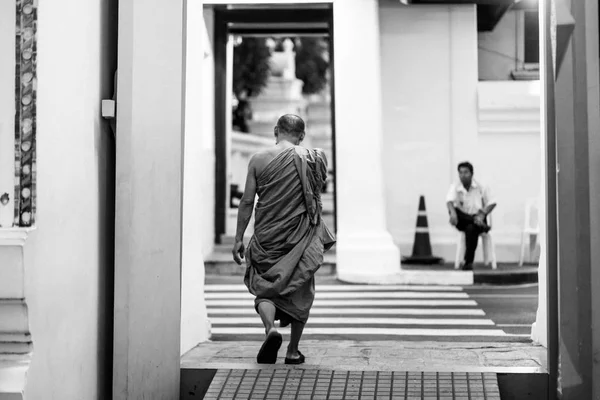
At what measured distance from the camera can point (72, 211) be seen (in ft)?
15.9

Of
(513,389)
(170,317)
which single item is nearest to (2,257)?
(170,317)

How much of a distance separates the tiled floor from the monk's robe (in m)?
0.73

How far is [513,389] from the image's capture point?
17.5ft

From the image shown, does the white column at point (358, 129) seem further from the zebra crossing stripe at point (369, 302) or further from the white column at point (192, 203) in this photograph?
the white column at point (192, 203)

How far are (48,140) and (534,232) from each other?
994 centimetres

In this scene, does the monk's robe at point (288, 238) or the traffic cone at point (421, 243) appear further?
the traffic cone at point (421, 243)

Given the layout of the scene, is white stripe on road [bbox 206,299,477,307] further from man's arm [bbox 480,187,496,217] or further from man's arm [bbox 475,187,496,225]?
man's arm [bbox 480,187,496,217]

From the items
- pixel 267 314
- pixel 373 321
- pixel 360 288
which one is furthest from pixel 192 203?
pixel 360 288

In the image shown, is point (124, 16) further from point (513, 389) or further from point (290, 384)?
point (513, 389)

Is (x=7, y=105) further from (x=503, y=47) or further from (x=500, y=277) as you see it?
(x=503, y=47)

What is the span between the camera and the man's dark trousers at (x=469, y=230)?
1229 cm

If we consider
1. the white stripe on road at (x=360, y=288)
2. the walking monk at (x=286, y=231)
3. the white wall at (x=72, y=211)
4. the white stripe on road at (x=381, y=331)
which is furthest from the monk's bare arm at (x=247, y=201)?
the white stripe on road at (x=360, y=288)

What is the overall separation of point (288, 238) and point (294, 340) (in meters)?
0.69

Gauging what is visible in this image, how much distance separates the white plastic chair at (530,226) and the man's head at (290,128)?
7.44 m
